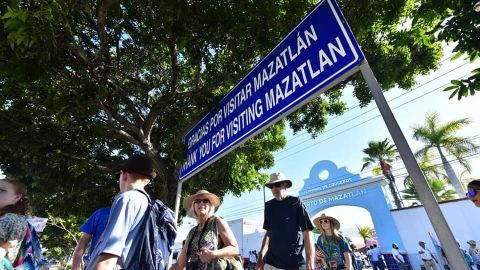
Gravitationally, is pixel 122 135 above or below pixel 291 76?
above

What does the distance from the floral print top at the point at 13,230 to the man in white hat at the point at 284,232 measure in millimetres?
2612

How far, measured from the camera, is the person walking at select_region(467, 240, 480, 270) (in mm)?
12062

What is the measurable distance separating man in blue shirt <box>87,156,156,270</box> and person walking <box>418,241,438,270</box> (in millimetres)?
16002

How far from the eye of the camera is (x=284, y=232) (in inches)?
140

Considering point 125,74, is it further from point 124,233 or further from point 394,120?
point 394,120

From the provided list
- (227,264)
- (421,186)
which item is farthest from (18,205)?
(421,186)

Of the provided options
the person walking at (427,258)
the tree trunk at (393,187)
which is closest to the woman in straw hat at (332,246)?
the person walking at (427,258)

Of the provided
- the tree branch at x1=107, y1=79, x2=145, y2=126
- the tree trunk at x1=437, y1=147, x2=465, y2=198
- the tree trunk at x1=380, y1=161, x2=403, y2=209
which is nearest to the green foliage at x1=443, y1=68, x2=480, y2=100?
the tree branch at x1=107, y1=79, x2=145, y2=126

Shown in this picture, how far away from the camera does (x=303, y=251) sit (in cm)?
354

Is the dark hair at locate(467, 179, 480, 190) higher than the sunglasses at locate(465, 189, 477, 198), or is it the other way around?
the dark hair at locate(467, 179, 480, 190)

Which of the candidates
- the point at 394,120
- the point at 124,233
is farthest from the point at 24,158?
the point at 394,120

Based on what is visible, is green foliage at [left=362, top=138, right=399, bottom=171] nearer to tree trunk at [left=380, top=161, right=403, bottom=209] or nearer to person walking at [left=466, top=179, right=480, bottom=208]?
tree trunk at [left=380, top=161, right=403, bottom=209]

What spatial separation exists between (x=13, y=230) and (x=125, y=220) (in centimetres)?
122

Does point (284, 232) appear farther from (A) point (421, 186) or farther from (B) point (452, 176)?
(B) point (452, 176)
